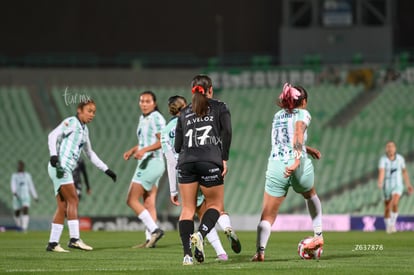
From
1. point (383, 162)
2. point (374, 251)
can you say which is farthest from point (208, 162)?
point (383, 162)

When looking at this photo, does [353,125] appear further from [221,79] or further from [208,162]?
[208,162]

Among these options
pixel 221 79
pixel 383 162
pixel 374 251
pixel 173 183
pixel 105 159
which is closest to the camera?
pixel 173 183

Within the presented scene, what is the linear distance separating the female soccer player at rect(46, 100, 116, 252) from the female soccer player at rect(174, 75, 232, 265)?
3.62m

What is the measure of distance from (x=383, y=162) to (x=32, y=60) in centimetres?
1782

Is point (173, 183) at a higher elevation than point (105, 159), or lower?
higher

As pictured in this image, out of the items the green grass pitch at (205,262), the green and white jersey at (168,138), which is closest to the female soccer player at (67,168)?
the green grass pitch at (205,262)

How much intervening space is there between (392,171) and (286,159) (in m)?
12.8

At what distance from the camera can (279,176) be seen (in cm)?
1214

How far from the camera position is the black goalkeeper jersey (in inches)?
459

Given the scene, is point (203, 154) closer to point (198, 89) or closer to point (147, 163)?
point (198, 89)

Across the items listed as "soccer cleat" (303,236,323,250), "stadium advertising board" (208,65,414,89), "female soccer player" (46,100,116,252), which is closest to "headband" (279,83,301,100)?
"soccer cleat" (303,236,323,250)

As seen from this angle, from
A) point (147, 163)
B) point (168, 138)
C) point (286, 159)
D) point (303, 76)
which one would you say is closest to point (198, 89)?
point (286, 159)

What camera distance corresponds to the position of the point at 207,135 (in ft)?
38.3

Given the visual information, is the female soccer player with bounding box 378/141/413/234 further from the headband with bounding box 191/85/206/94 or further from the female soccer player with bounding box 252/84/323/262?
the headband with bounding box 191/85/206/94
